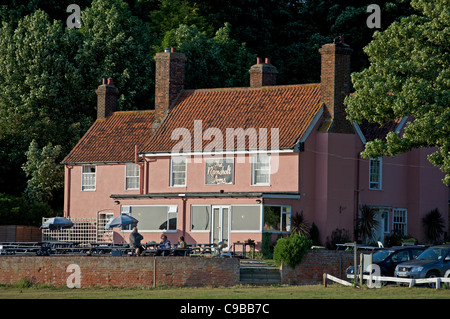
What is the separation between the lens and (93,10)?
6731 centimetres

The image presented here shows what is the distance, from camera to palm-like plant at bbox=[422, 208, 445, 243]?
172ft

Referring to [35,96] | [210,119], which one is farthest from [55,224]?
[35,96]

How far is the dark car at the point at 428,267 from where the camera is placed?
115 feet

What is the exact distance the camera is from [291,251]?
39.2 meters

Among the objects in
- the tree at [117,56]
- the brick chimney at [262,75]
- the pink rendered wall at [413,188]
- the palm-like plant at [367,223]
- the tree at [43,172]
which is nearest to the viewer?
the palm-like plant at [367,223]

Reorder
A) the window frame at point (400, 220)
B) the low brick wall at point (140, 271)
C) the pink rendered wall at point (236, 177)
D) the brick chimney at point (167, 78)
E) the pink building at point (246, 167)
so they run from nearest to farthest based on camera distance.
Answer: the low brick wall at point (140, 271) → the pink rendered wall at point (236, 177) → the pink building at point (246, 167) → the window frame at point (400, 220) → the brick chimney at point (167, 78)

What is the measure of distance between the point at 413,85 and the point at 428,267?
305 inches

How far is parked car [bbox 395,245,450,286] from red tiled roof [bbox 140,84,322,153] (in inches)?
531

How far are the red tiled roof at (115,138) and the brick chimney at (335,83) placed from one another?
10.6 m

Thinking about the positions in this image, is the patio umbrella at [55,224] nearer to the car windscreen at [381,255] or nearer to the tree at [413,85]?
the tree at [413,85]

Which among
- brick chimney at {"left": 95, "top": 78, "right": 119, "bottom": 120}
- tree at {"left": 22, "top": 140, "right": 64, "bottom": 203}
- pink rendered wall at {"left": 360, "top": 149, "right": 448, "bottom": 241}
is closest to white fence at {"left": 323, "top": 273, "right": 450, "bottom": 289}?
pink rendered wall at {"left": 360, "top": 149, "right": 448, "bottom": 241}

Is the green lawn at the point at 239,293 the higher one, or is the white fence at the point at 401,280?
the white fence at the point at 401,280
